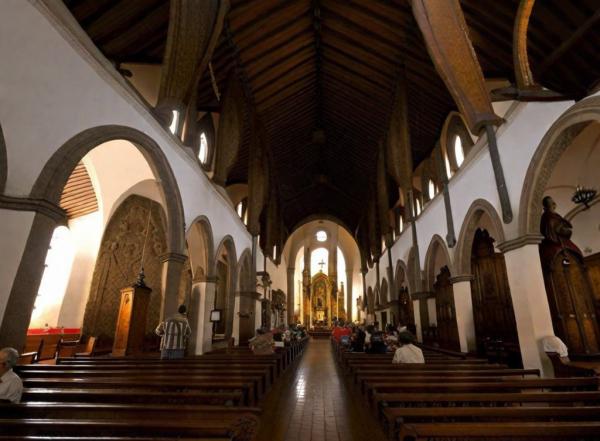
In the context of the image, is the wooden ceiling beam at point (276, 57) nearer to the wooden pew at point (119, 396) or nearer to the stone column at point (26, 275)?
the stone column at point (26, 275)

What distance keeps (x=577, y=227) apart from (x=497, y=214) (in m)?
3.94

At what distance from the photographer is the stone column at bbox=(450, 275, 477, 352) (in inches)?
317

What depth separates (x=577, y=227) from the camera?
28.6 ft

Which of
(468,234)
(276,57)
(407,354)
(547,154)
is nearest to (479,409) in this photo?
(407,354)

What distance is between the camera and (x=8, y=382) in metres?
2.38

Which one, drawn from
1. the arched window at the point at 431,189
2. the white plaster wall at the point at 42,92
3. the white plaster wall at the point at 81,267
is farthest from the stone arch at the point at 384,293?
the white plaster wall at the point at 42,92

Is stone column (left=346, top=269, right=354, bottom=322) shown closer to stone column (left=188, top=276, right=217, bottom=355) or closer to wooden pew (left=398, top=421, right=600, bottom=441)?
stone column (left=188, top=276, right=217, bottom=355)

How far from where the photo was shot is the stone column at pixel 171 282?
21.6 ft

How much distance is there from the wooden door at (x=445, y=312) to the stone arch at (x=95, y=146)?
7.95 metres

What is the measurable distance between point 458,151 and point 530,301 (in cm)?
533

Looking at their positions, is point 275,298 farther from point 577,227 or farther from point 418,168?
point 577,227

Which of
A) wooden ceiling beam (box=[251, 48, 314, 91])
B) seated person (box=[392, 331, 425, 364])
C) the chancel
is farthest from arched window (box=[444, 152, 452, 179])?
seated person (box=[392, 331, 425, 364])

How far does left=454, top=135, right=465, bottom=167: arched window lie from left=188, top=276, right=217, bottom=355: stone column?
25.6ft

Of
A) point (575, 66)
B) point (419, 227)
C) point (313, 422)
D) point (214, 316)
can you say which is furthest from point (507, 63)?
point (214, 316)
